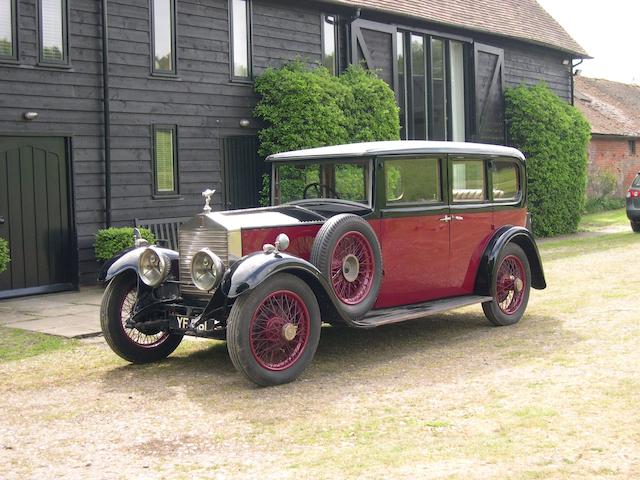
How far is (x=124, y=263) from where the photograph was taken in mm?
7641

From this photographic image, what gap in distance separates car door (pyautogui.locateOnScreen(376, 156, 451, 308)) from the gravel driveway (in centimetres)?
53

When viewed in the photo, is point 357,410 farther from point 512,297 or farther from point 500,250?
point 512,297

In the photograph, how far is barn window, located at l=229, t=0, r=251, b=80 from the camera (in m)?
15.7

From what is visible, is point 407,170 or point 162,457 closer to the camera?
point 162,457

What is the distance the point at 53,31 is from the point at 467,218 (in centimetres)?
722

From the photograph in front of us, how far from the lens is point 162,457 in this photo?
201 inches

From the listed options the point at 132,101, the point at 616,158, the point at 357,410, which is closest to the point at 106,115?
the point at 132,101

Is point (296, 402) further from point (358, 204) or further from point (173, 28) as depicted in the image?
point (173, 28)

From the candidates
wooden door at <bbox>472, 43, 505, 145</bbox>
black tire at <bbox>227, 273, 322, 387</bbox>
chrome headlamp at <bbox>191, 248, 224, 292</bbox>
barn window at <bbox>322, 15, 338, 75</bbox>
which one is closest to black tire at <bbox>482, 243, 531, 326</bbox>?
black tire at <bbox>227, 273, 322, 387</bbox>

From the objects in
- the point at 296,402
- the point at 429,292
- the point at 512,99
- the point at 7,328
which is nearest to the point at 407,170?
the point at 429,292

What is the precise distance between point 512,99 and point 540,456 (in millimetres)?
19072

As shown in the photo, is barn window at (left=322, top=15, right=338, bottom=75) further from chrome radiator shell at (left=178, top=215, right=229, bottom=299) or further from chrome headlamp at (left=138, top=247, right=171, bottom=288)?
chrome headlamp at (left=138, top=247, right=171, bottom=288)

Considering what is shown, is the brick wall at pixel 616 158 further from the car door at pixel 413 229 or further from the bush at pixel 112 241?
the car door at pixel 413 229

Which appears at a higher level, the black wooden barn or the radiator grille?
the black wooden barn
